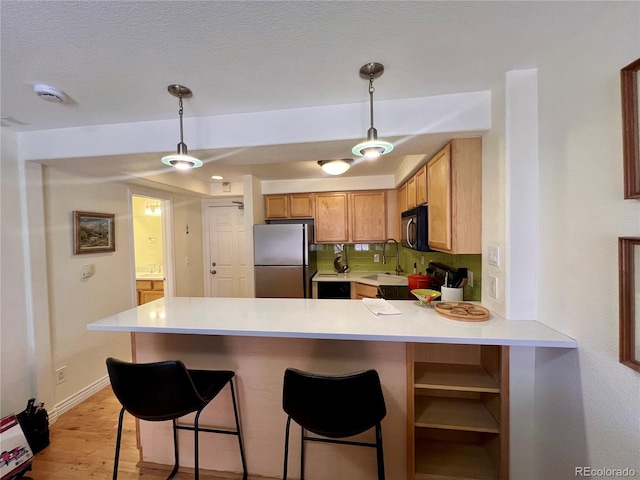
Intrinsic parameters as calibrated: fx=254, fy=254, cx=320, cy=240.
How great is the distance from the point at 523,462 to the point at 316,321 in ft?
4.28

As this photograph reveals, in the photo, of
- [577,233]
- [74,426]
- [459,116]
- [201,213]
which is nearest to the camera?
[577,233]

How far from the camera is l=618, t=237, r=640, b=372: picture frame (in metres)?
0.83

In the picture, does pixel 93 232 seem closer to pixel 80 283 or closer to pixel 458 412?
pixel 80 283

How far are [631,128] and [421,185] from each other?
147cm

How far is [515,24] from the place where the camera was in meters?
1.02

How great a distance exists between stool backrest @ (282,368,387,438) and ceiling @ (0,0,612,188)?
4.41 feet

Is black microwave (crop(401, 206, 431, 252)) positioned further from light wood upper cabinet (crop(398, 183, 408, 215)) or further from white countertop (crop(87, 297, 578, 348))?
light wood upper cabinet (crop(398, 183, 408, 215))

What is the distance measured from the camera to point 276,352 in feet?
4.99

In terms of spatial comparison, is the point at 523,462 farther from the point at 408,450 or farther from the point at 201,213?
the point at 201,213

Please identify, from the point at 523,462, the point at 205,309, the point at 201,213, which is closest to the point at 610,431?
the point at 523,462

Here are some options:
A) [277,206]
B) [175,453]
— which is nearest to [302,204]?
[277,206]

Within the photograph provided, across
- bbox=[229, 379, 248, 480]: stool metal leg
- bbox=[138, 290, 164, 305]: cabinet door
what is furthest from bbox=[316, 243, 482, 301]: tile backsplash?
bbox=[229, 379, 248, 480]: stool metal leg

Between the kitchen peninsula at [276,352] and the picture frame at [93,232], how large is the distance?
4.12ft

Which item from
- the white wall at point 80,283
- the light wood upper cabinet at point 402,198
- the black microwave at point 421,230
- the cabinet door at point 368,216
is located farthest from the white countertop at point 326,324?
the cabinet door at point 368,216
